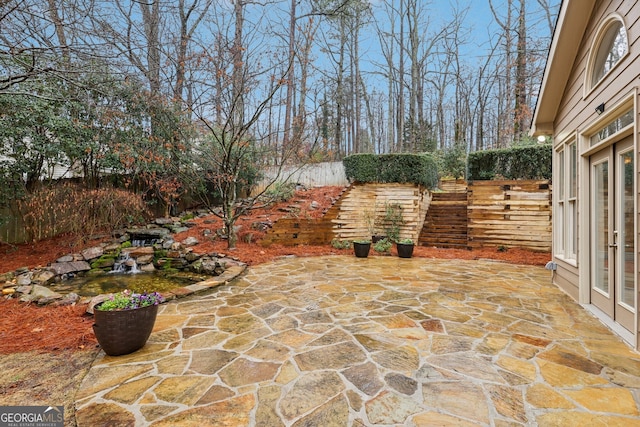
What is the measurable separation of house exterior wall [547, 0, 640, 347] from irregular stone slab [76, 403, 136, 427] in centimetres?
414


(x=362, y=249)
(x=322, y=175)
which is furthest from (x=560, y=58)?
(x=322, y=175)

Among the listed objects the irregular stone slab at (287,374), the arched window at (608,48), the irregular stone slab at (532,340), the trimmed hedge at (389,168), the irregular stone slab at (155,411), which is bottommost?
the irregular stone slab at (532,340)

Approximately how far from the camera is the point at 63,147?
6.91m

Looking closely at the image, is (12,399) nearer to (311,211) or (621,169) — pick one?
(621,169)

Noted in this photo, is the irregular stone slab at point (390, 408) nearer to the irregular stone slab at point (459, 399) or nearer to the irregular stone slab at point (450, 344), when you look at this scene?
the irregular stone slab at point (459, 399)

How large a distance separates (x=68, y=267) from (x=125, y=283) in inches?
58.5

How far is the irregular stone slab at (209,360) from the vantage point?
237 cm

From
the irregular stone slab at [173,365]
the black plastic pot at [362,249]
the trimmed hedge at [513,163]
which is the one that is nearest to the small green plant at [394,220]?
the black plastic pot at [362,249]

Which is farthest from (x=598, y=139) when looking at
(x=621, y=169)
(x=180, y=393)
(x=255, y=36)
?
(x=255, y=36)

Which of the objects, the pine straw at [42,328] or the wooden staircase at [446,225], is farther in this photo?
the wooden staircase at [446,225]

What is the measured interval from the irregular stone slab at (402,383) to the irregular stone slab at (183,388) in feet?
4.30

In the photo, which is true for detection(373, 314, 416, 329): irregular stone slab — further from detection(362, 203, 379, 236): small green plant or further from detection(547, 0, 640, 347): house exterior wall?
detection(362, 203, 379, 236): small green plant

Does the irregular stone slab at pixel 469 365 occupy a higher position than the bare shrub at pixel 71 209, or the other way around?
the bare shrub at pixel 71 209

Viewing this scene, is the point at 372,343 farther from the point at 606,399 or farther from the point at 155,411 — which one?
the point at 155,411
